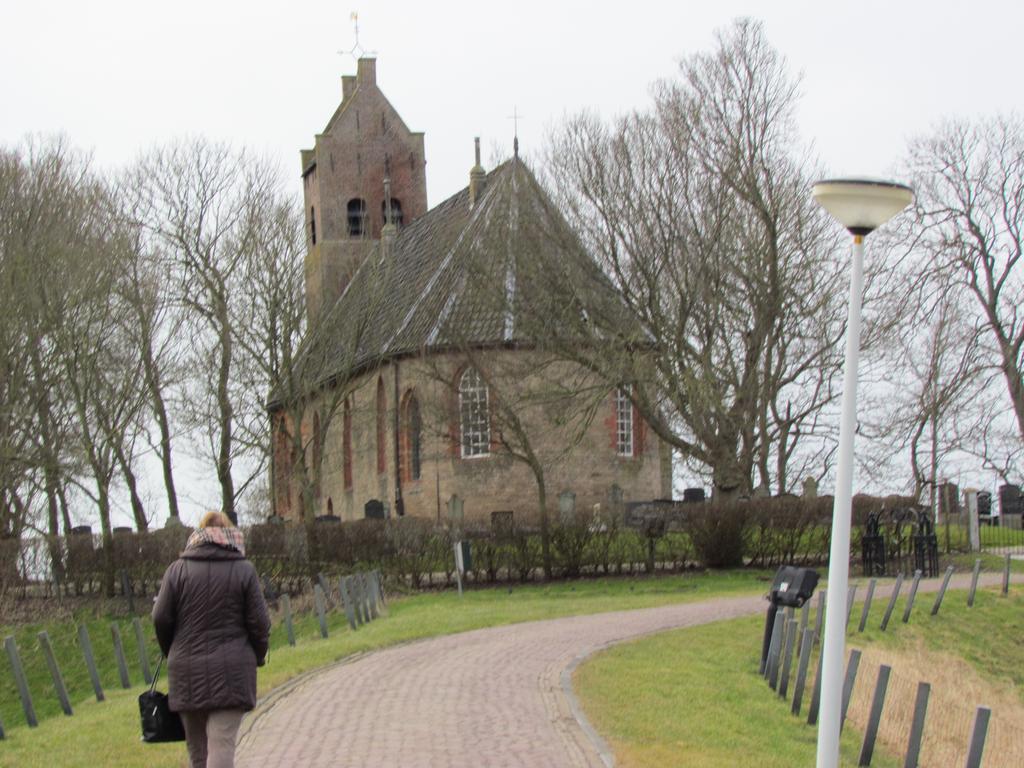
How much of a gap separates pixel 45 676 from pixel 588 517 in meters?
11.4

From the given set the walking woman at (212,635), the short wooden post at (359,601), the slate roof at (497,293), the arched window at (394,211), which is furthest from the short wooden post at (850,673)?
the arched window at (394,211)

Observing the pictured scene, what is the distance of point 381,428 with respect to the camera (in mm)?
51750

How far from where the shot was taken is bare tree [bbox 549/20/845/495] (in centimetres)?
3588

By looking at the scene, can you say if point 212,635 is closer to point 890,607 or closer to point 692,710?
point 692,710

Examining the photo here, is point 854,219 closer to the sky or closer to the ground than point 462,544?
closer to the sky

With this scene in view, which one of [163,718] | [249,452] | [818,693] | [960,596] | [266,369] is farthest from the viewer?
[249,452]

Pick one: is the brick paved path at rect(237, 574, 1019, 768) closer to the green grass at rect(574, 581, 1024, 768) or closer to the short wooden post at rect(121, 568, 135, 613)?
the green grass at rect(574, 581, 1024, 768)

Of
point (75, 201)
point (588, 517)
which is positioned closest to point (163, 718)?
point (588, 517)

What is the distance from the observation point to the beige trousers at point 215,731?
9.73 metres

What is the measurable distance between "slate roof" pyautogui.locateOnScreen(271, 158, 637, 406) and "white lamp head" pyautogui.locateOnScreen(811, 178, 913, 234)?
83.9 feet

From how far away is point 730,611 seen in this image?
24453 mm

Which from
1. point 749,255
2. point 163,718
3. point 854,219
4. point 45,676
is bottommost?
point 45,676

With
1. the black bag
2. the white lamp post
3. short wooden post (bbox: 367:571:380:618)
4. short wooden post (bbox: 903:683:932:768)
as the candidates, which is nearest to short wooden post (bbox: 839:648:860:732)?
short wooden post (bbox: 903:683:932:768)

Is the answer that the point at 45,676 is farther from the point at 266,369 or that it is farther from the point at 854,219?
the point at 854,219
